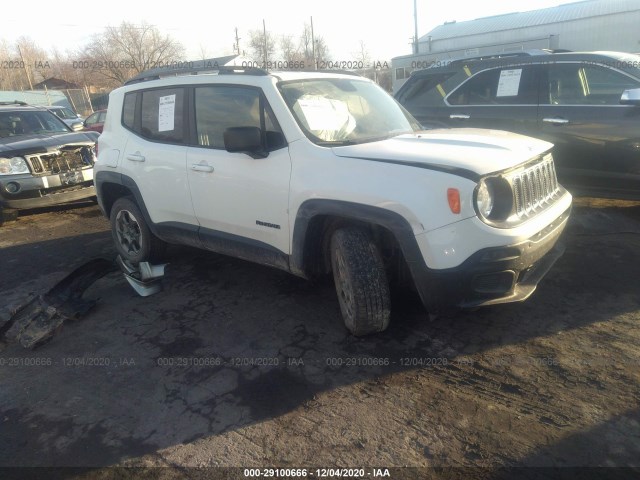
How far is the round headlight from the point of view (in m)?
2.79

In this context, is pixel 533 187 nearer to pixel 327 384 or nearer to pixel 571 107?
pixel 327 384

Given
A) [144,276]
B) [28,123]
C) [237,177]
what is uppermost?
[28,123]

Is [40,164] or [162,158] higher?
[162,158]

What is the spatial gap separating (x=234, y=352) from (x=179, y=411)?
65cm

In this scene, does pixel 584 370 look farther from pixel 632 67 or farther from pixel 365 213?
pixel 632 67

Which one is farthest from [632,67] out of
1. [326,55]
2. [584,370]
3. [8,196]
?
[326,55]

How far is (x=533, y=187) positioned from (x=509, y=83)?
333 centimetres

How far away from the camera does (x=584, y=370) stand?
9.52 feet

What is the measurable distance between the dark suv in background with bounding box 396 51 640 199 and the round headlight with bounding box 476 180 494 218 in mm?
2890

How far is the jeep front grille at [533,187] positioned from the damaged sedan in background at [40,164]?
6391 millimetres

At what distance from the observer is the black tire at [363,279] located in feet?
10.3

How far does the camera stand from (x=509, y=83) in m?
6.03

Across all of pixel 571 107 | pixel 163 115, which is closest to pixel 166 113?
pixel 163 115

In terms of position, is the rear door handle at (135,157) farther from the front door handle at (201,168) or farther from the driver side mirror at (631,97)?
the driver side mirror at (631,97)
